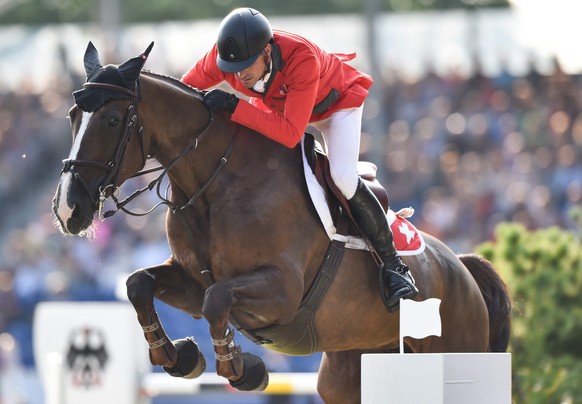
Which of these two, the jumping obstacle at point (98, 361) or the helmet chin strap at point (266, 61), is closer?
the helmet chin strap at point (266, 61)

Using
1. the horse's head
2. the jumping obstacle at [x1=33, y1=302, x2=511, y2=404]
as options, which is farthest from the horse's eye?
the jumping obstacle at [x1=33, y1=302, x2=511, y2=404]

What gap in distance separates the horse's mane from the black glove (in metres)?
0.07

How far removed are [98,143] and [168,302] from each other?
1.00 m

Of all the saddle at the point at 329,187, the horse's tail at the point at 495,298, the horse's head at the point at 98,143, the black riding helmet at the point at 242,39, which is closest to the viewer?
the horse's head at the point at 98,143

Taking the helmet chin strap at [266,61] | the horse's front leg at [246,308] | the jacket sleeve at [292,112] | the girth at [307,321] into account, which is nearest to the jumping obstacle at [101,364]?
the girth at [307,321]

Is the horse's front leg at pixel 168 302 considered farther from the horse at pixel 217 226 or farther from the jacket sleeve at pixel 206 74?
the jacket sleeve at pixel 206 74

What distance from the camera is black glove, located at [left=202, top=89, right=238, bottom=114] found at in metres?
5.17

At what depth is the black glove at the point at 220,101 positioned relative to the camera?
517cm

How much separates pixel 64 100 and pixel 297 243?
11.1 m

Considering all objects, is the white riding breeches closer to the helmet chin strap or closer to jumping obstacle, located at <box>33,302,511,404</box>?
the helmet chin strap

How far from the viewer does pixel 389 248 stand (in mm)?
5586

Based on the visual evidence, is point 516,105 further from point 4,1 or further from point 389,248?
point 389,248

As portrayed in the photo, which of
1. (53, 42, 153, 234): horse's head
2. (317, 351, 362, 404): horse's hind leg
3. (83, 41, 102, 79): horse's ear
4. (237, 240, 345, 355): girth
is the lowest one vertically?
(317, 351, 362, 404): horse's hind leg

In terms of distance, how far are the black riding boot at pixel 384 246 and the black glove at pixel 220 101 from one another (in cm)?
77
